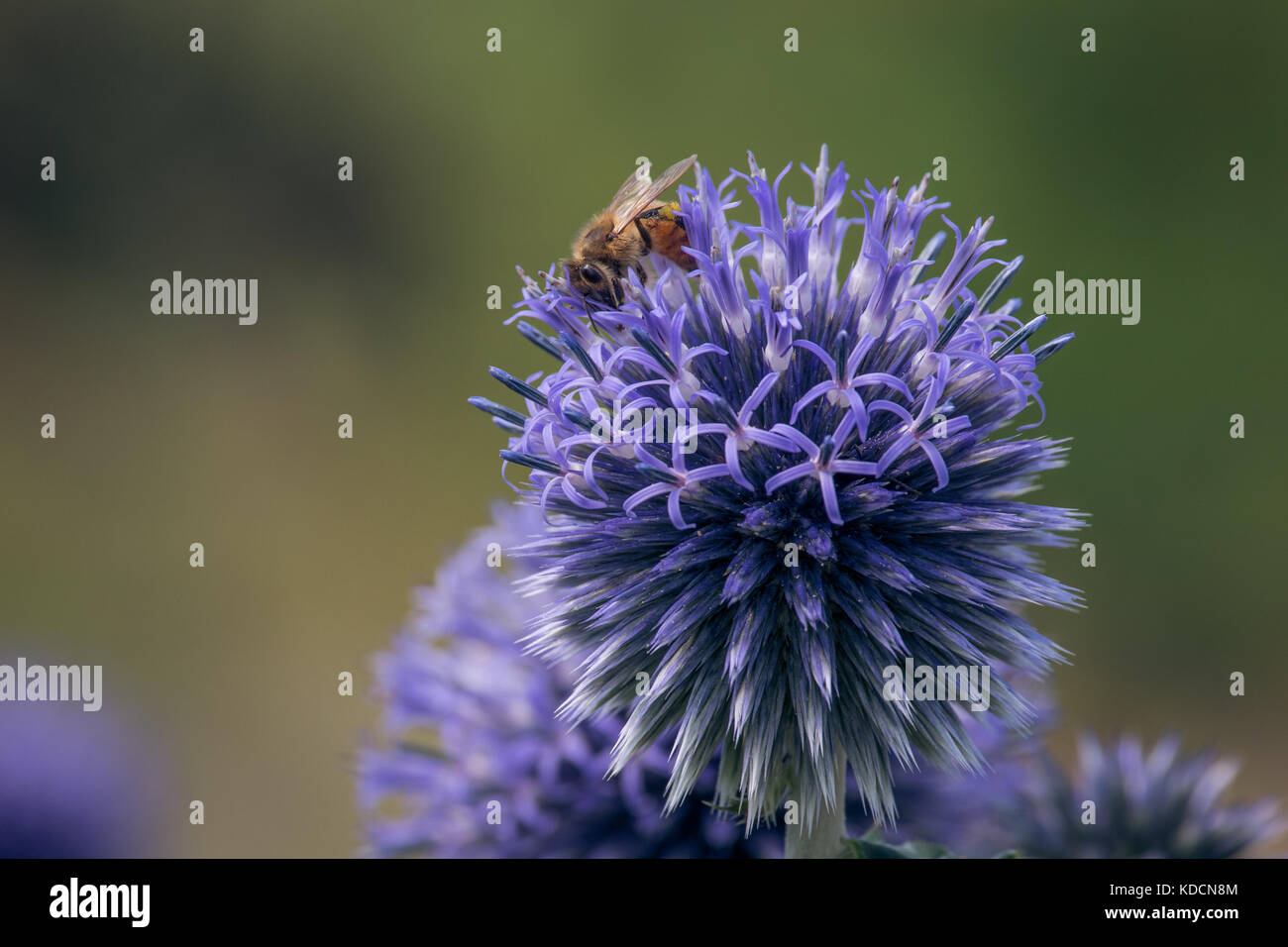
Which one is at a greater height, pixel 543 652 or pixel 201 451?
pixel 201 451

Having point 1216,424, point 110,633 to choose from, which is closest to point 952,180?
point 1216,424

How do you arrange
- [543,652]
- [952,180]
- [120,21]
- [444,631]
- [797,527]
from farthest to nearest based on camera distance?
[120,21]
[952,180]
[444,631]
[543,652]
[797,527]

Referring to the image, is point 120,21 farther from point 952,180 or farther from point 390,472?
point 952,180

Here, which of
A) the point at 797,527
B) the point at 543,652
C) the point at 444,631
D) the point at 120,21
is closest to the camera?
the point at 797,527

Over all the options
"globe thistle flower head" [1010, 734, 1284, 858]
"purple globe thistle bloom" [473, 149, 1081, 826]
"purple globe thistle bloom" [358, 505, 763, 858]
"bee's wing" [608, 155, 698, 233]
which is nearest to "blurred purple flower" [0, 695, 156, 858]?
"purple globe thistle bloom" [358, 505, 763, 858]

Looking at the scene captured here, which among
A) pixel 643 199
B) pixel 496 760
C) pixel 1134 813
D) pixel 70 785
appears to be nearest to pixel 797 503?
pixel 643 199

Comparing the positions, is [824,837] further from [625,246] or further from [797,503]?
[625,246]

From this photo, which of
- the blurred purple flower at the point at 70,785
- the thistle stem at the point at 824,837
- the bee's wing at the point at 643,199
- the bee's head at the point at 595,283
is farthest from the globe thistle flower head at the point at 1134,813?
the blurred purple flower at the point at 70,785
